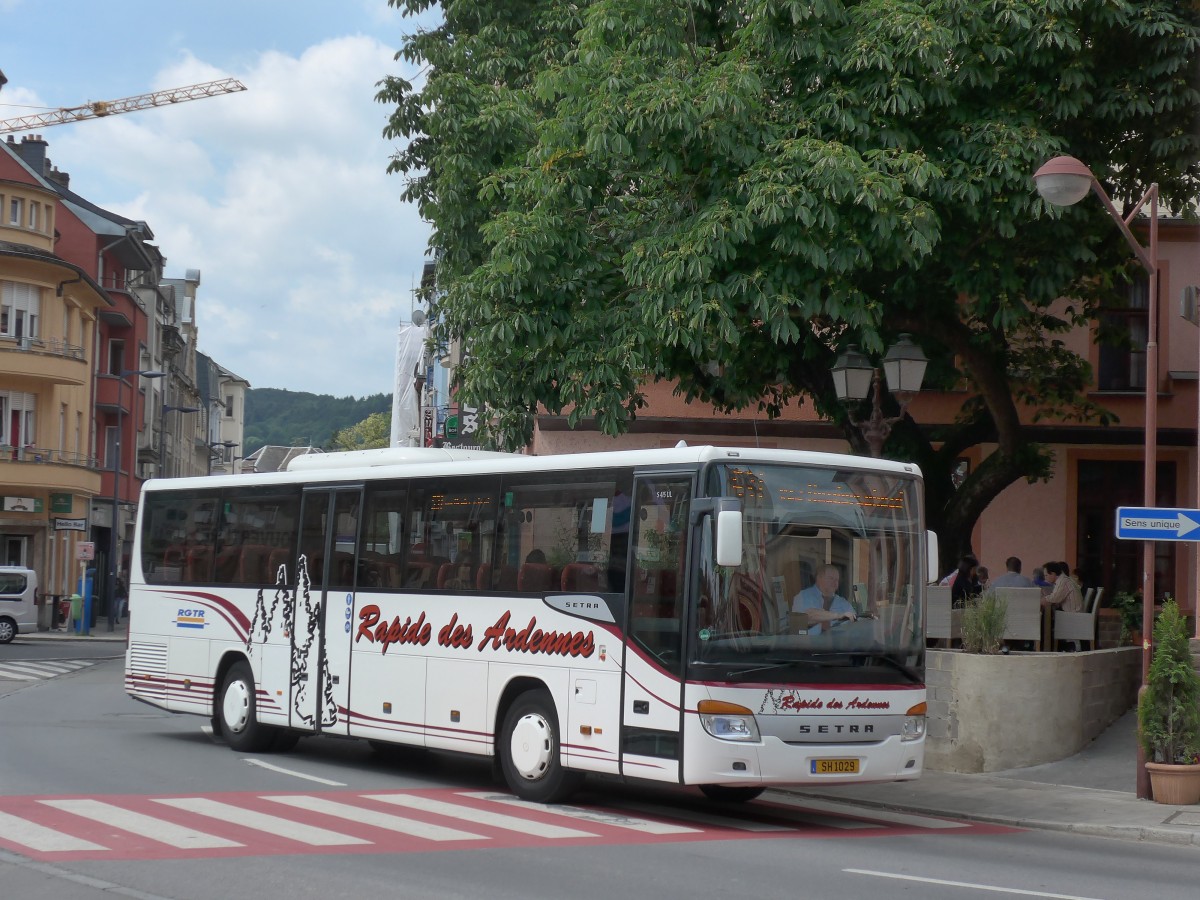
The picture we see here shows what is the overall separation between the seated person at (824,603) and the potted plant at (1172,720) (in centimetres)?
351

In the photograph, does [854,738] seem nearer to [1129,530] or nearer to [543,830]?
[543,830]

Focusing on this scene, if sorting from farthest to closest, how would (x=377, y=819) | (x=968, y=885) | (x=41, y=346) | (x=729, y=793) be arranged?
1. (x=41, y=346)
2. (x=729, y=793)
3. (x=377, y=819)
4. (x=968, y=885)

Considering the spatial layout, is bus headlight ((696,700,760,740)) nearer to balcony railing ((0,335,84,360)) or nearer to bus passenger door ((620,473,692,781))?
bus passenger door ((620,473,692,781))

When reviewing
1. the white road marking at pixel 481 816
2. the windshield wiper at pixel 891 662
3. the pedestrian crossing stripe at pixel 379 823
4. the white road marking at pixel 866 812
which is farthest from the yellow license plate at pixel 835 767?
the white road marking at pixel 481 816

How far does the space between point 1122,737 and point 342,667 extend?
8.69m

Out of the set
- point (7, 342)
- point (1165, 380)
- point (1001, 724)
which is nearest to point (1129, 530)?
point (1001, 724)

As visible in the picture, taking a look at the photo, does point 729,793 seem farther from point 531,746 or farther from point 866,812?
point 531,746

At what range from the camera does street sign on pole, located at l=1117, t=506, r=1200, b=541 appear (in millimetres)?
14078

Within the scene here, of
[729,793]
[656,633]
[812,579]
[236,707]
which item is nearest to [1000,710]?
[729,793]

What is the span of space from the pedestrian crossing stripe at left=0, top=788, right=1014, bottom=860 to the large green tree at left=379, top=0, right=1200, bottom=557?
5.80m

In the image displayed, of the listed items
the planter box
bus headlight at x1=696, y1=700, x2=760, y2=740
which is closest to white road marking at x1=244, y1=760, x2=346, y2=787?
bus headlight at x1=696, y1=700, x2=760, y2=740

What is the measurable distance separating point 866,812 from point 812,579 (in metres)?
3.08

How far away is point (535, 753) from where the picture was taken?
1330cm

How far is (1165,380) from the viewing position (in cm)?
2805
